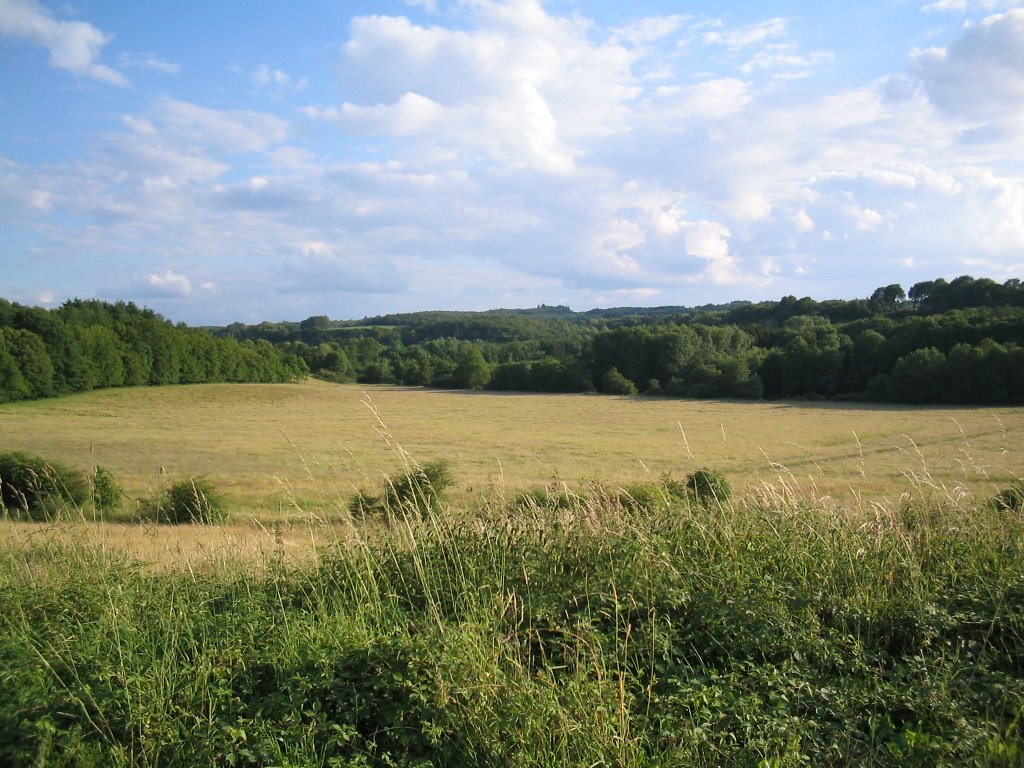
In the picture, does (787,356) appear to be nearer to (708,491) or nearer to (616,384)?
(616,384)

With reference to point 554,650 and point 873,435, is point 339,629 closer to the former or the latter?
point 554,650

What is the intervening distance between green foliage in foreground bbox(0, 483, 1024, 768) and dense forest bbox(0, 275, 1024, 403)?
64.7m

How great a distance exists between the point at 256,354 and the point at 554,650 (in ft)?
315

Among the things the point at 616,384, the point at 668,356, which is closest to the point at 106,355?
the point at 616,384

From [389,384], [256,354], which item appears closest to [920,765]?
[256,354]

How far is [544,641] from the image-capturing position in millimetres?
3666

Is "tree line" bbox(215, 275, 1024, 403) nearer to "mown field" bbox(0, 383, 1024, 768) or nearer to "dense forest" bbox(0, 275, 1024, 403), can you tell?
"dense forest" bbox(0, 275, 1024, 403)

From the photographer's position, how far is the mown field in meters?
2.77

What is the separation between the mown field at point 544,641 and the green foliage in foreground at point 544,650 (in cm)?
2

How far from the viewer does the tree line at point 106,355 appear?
2240 inches

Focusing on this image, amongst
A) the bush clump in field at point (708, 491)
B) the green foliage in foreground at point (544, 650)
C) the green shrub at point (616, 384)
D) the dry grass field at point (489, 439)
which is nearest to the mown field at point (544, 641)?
the green foliage in foreground at point (544, 650)

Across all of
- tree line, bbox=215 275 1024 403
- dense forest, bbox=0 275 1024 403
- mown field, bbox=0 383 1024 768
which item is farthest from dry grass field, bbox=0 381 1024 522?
tree line, bbox=215 275 1024 403

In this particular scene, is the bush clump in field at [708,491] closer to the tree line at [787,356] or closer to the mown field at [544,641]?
the mown field at [544,641]

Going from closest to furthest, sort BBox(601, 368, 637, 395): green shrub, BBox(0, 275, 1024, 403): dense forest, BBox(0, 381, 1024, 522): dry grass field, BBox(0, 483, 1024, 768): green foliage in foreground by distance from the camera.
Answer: BBox(0, 483, 1024, 768): green foliage in foreground, BBox(0, 381, 1024, 522): dry grass field, BBox(0, 275, 1024, 403): dense forest, BBox(601, 368, 637, 395): green shrub
